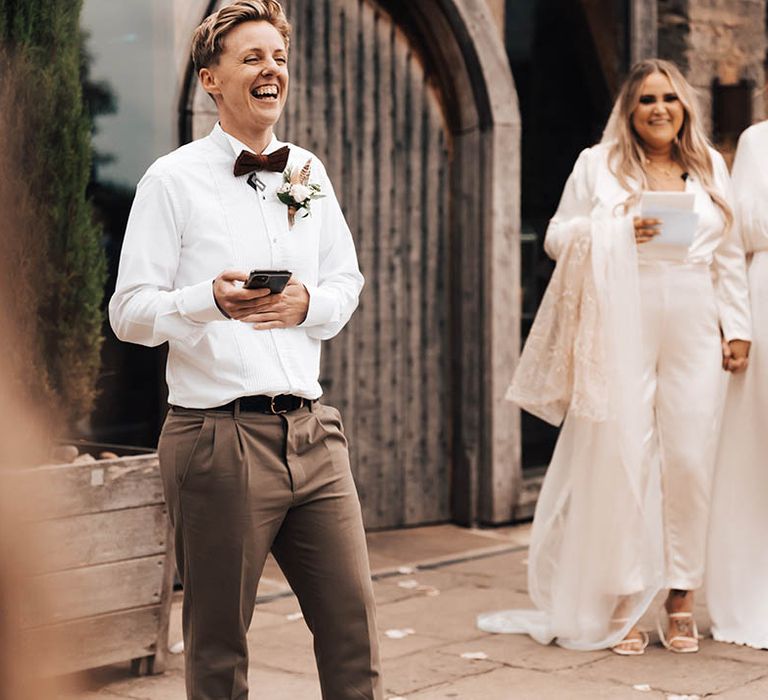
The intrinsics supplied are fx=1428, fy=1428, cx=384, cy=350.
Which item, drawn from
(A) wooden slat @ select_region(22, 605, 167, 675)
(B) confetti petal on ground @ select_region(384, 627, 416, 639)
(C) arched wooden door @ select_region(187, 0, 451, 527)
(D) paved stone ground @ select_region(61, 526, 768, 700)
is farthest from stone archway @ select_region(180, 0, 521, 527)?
(A) wooden slat @ select_region(22, 605, 167, 675)

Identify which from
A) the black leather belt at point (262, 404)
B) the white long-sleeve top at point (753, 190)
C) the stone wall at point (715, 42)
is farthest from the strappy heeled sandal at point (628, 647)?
the stone wall at point (715, 42)

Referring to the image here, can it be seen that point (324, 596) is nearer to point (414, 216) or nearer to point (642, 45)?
point (414, 216)

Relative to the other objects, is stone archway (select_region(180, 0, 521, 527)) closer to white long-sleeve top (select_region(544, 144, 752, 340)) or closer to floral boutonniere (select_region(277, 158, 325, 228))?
white long-sleeve top (select_region(544, 144, 752, 340))

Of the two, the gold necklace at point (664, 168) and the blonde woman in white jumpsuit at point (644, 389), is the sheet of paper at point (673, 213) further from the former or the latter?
the gold necklace at point (664, 168)

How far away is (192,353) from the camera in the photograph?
3086mm

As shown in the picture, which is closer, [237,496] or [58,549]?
[237,496]

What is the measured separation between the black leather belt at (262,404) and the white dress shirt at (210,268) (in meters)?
0.02

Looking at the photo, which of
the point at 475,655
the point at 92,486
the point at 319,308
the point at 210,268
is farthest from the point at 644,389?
the point at 210,268

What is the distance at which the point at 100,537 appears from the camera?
14.9 feet

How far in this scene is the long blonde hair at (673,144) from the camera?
16.9 feet

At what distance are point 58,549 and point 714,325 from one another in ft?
8.00

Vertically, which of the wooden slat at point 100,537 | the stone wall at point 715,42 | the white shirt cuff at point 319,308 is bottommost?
the wooden slat at point 100,537

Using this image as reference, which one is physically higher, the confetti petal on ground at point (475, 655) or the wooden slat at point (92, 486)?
the wooden slat at point (92, 486)

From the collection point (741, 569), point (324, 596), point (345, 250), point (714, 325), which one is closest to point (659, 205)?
point (714, 325)
